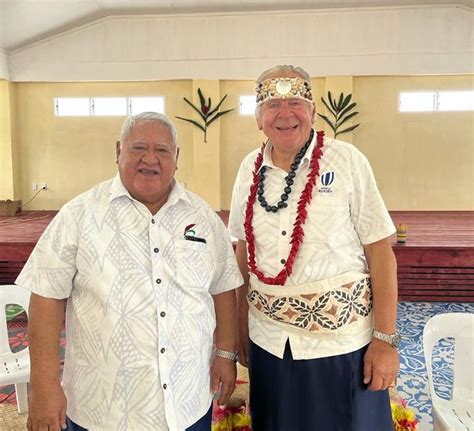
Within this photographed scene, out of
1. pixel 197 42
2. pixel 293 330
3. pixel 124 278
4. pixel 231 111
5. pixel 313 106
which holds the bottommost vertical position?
pixel 293 330

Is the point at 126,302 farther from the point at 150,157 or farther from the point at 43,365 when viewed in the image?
the point at 150,157

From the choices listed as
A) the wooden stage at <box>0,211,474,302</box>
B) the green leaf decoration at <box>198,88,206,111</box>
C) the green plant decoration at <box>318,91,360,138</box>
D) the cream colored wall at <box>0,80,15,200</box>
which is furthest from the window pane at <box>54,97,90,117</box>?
the green plant decoration at <box>318,91,360,138</box>

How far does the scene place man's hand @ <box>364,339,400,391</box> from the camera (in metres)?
1.27

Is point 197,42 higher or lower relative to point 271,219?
higher

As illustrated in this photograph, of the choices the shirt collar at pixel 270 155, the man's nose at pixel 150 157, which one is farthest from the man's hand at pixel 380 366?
the man's nose at pixel 150 157

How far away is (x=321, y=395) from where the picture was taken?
1.28 metres

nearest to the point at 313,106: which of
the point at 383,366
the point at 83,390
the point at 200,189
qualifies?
the point at 383,366

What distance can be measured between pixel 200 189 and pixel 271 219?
259 inches

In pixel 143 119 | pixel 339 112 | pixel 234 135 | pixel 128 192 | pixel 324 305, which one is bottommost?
pixel 324 305

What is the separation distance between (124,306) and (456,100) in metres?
7.92

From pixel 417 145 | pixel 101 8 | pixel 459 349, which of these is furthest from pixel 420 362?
pixel 101 8

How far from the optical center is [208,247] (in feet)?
4.13

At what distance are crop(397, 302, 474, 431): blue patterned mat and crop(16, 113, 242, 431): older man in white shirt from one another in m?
1.66

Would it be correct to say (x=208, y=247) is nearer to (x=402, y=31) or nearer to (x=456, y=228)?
(x=456, y=228)
